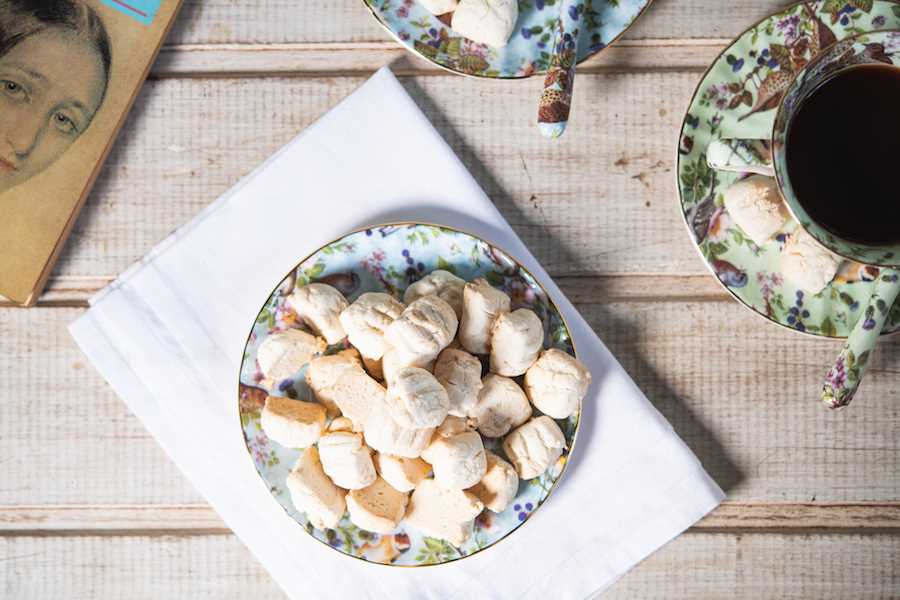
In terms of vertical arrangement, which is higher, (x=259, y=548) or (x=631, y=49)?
(x=631, y=49)

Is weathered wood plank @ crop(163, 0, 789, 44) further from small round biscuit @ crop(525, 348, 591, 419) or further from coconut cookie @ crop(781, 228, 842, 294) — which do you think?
small round biscuit @ crop(525, 348, 591, 419)

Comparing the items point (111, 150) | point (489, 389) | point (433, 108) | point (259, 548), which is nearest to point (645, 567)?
point (489, 389)

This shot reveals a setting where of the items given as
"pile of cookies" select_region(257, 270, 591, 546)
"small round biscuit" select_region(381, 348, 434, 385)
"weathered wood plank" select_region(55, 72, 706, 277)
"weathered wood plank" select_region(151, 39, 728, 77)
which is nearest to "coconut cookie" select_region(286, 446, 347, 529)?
"pile of cookies" select_region(257, 270, 591, 546)

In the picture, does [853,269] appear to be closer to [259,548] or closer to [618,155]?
[618,155]

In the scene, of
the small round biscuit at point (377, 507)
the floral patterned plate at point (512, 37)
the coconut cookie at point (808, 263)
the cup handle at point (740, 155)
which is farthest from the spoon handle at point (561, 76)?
the small round biscuit at point (377, 507)

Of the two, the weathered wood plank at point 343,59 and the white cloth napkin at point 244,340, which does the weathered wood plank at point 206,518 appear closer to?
the white cloth napkin at point 244,340
